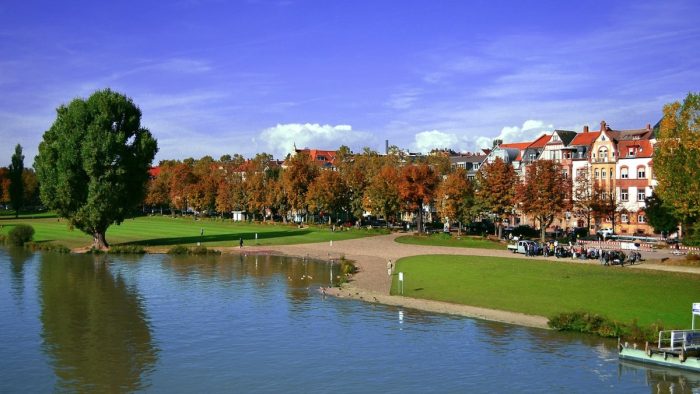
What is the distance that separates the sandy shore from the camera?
5275cm

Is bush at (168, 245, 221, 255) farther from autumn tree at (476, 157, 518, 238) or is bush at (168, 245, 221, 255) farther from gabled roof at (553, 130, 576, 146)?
gabled roof at (553, 130, 576, 146)

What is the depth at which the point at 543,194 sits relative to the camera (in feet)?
326

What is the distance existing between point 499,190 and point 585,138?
101 feet

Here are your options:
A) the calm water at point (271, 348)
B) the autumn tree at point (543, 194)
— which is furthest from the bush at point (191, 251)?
the autumn tree at point (543, 194)

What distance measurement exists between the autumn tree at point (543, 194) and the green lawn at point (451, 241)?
7.46m

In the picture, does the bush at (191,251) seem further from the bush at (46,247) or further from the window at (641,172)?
the window at (641,172)

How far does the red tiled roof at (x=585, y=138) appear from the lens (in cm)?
12631

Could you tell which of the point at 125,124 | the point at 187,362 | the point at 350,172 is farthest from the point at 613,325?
the point at 350,172

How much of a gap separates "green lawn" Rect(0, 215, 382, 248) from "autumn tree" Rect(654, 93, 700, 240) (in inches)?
2251

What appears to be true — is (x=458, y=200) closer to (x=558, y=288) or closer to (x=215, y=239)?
(x=215, y=239)

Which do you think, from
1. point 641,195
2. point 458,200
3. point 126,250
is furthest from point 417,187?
point 126,250

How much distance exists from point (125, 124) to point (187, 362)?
226 ft


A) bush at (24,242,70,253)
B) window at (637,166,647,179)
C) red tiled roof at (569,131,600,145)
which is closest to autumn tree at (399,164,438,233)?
red tiled roof at (569,131,600,145)

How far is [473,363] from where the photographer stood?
40.0 metres
